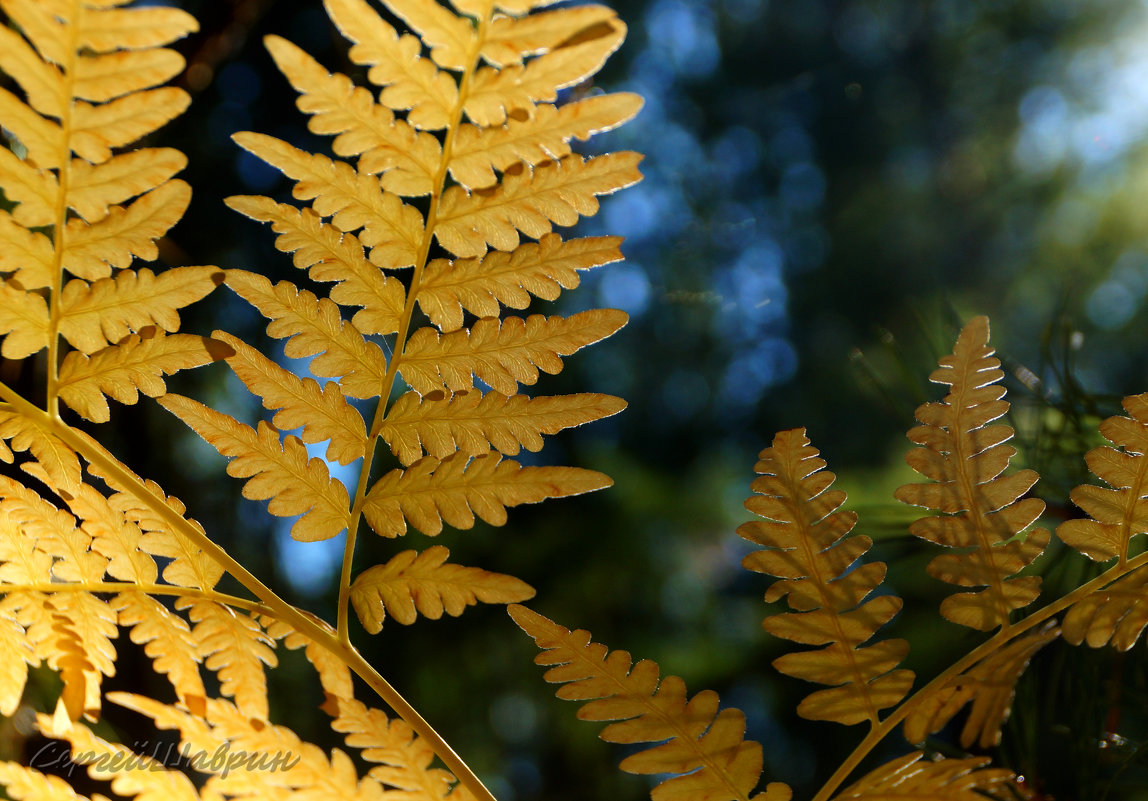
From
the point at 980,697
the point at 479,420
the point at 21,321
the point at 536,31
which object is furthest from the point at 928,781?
the point at 21,321

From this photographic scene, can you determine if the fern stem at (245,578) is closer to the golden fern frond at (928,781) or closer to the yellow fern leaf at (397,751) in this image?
the yellow fern leaf at (397,751)

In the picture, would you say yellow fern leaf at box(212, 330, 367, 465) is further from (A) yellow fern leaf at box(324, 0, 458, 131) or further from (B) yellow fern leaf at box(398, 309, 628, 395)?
(A) yellow fern leaf at box(324, 0, 458, 131)

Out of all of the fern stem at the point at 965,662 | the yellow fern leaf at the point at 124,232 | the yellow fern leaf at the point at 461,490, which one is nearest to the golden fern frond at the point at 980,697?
the fern stem at the point at 965,662

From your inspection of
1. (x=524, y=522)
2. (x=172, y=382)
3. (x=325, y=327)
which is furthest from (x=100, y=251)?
(x=524, y=522)

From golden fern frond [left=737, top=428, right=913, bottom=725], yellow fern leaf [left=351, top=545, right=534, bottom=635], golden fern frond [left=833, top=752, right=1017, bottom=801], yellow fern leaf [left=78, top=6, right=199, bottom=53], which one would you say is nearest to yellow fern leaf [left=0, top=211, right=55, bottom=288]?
yellow fern leaf [left=78, top=6, right=199, bottom=53]

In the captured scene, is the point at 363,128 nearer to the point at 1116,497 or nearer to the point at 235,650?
the point at 235,650
